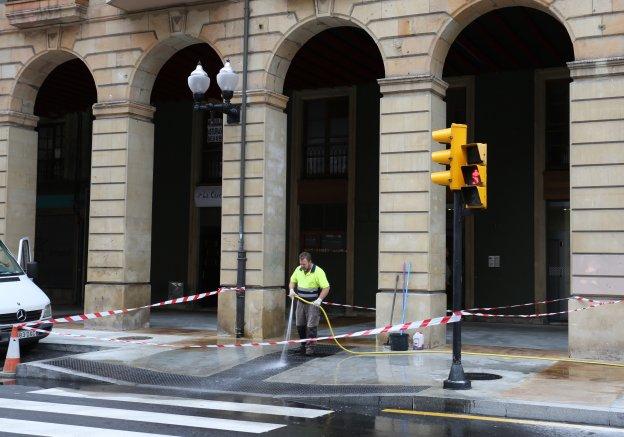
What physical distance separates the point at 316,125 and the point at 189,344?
1031cm

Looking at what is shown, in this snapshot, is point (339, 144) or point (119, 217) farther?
point (339, 144)

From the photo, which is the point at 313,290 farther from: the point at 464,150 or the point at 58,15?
the point at 58,15

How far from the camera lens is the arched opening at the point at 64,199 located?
26344 mm

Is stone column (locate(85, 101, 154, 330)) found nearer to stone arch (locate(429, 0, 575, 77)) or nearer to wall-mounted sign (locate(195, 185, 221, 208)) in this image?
wall-mounted sign (locate(195, 185, 221, 208))

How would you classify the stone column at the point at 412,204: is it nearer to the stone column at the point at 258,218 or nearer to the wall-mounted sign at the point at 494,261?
the stone column at the point at 258,218

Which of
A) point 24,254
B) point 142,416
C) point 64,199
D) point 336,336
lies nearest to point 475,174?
point 142,416

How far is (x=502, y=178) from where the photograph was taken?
20422 millimetres

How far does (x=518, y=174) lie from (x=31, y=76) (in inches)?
503

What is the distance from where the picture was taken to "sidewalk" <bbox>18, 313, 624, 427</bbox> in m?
Result: 9.12

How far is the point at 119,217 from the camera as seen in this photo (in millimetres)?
17578

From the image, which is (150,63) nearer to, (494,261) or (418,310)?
(418,310)

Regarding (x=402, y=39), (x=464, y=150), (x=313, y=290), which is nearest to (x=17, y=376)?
(x=313, y=290)

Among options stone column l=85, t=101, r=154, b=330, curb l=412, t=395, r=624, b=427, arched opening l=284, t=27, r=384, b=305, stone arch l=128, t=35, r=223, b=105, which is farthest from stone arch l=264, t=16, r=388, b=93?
curb l=412, t=395, r=624, b=427

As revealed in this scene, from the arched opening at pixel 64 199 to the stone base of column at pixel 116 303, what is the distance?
8616 millimetres
